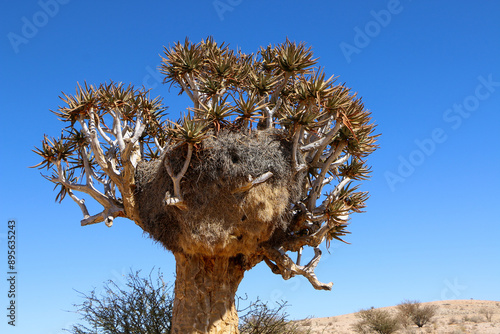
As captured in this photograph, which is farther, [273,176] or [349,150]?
[349,150]

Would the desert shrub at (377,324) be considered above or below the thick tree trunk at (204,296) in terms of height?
above

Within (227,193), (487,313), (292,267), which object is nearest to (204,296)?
(292,267)

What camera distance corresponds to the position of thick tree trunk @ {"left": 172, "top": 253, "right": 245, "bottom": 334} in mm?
10867

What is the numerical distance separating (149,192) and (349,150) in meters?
4.74

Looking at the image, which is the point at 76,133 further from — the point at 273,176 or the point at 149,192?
the point at 273,176

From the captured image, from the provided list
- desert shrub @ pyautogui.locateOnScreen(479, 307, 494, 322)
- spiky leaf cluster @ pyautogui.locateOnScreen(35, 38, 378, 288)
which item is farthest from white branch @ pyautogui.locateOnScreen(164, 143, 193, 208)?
desert shrub @ pyautogui.locateOnScreen(479, 307, 494, 322)

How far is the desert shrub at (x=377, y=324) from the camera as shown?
2569 cm

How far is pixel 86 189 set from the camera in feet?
38.0

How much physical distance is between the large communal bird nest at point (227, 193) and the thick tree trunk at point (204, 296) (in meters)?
0.58

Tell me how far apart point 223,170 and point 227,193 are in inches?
20.0

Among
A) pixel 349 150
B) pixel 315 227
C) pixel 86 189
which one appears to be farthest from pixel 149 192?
pixel 349 150

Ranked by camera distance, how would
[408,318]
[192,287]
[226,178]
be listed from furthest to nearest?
[408,318] < [192,287] < [226,178]

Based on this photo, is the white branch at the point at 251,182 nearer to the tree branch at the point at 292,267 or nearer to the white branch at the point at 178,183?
the white branch at the point at 178,183

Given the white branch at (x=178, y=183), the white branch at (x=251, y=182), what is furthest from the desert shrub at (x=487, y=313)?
the white branch at (x=178, y=183)
